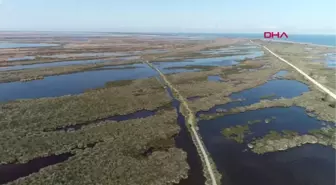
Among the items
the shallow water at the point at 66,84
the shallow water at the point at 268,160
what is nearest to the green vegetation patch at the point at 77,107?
Answer: the shallow water at the point at 66,84

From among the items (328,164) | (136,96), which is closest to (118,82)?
(136,96)

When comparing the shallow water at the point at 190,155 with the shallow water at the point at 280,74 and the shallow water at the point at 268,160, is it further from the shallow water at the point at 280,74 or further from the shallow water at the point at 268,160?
the shallow water at the point at 280,74

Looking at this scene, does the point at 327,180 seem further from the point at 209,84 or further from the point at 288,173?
the point at 209,84

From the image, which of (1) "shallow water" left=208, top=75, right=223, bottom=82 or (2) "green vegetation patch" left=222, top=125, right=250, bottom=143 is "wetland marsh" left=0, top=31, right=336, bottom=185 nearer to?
(2) "green vegetation patch" left=222, top=125, right=250, bottom=143

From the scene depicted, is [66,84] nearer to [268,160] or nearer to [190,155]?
[190,155]

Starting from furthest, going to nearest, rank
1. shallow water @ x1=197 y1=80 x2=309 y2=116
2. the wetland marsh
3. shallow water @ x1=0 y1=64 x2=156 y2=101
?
shallow water @ x1=0 y1=64 x2=156 y2=101 < shallow water @ x1=197 y1=80 x2=309 y2=116 < the wetland marsh

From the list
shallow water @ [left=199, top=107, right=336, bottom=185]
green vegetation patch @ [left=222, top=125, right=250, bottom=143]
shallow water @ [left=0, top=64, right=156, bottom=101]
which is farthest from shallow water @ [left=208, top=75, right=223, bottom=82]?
green vegetation patch @ [left=222, top=125, right=250, bottom=143]
